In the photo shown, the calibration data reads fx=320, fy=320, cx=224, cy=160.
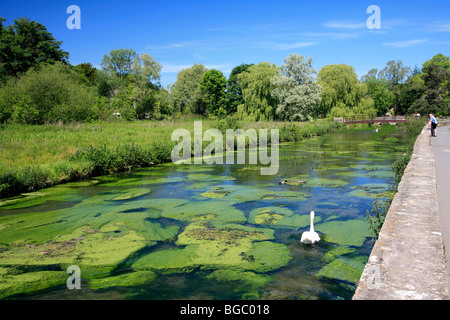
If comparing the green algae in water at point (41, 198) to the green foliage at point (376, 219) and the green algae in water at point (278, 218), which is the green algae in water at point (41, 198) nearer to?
the green algae in water at point (278, 218)

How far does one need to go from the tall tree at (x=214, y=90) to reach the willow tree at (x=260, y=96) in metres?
15.3

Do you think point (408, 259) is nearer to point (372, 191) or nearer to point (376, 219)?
point (376, 219)

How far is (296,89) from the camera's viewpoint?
108ft

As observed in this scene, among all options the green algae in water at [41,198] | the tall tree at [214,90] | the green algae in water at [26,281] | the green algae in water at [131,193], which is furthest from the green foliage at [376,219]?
the tall tree at [214,90]

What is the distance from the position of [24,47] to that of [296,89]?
29.8 m

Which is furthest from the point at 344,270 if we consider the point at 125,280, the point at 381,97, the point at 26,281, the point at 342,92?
the point at 381,97

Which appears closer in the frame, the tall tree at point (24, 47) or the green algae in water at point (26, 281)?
the green algae in water at point (26, 281)

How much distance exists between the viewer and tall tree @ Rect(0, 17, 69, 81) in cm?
3337

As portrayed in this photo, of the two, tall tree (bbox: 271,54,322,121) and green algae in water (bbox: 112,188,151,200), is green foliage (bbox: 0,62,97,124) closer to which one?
green algae in water (bbox: 112,188,151,200)

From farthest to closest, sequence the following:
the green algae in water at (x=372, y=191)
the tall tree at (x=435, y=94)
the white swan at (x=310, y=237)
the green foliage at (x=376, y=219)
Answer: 1. the tall tree at (x=435, y=94)
2. the green algae in water at (x=372, y=191)
3. the white swan at (x=310, y=237)
4. the green foliage at (x=376, y=219)

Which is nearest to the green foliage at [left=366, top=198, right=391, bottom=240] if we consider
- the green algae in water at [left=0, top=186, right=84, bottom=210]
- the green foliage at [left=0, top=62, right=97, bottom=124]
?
the green algae in water at [left=0, top=186, right=84, bottom=210]

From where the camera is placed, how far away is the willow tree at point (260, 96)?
34.7m

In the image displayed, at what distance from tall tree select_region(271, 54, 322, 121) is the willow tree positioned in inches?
43.1
